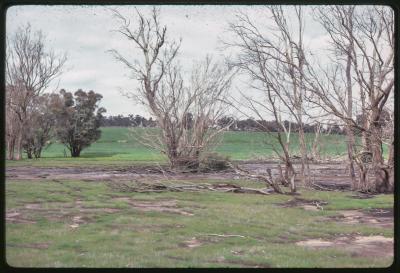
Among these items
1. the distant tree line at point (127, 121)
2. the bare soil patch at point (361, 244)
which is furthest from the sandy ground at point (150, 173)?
the bare soil patch at point (361, 244)

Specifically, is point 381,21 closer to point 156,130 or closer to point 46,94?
point 156,130

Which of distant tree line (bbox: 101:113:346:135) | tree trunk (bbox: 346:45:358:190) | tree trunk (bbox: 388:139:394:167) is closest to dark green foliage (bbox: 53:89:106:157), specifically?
distant tree line (bbox: 101:113:346:135)

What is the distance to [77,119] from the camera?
383cm

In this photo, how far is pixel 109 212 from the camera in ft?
12.4

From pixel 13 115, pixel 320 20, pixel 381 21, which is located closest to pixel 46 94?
→ pixel 13 115

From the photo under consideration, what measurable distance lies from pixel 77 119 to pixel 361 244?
2403mm

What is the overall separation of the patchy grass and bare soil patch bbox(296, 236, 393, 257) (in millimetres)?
34

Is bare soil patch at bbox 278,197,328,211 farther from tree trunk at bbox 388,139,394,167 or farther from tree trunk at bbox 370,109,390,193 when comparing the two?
tree trunk at bbox 388,139,394,167

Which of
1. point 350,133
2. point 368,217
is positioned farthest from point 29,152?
point 368,217

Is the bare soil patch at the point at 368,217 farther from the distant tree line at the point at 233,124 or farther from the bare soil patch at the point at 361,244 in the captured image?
the distant tree line at the point at 233,124

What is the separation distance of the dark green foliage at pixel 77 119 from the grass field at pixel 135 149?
0.06 meters

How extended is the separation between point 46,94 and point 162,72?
94 centimetres

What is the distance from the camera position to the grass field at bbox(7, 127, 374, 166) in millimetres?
3814

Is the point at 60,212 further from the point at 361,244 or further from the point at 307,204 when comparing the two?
the point at 361,244
